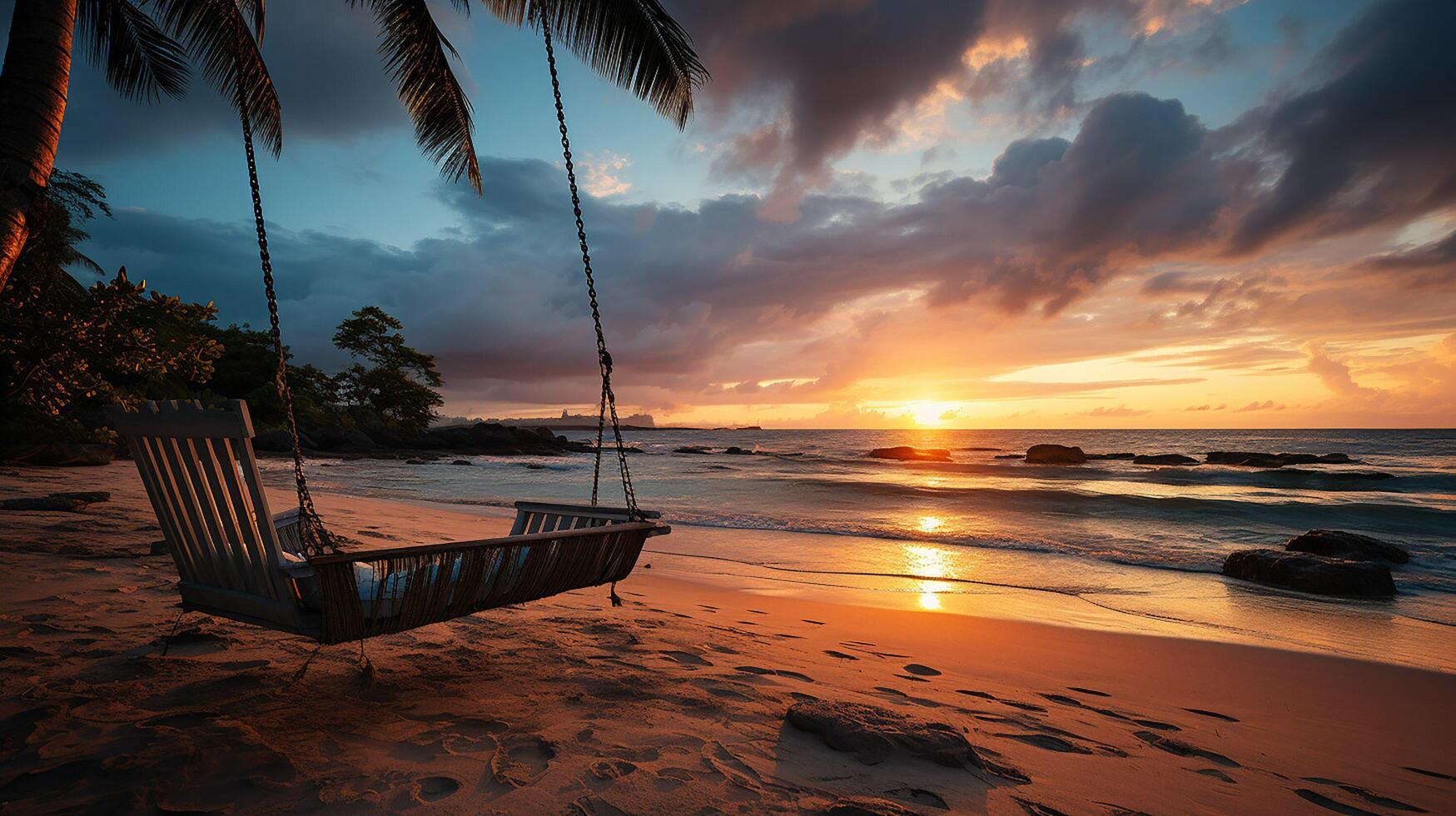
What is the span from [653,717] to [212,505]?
6.83ft

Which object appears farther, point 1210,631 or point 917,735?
point 1210,631

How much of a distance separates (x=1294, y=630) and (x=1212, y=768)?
4.38m

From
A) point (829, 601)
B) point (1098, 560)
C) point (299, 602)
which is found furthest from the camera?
point (1098, 560)

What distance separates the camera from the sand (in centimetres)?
213

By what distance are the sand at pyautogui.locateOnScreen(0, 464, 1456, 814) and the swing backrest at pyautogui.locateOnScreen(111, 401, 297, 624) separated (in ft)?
1.57

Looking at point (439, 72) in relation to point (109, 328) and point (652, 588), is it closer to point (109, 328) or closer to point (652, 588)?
point (109, 328)

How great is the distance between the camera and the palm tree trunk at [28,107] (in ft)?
10.9

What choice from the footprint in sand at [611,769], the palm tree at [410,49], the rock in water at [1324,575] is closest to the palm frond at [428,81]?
the palm tree at [410,49]

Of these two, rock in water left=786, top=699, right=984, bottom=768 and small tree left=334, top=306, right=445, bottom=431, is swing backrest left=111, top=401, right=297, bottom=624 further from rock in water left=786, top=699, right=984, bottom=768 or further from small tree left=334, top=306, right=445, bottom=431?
small tree left=334, top=306, right=445, bottom=431

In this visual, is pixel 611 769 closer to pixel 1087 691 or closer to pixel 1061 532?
pixel 1087 691

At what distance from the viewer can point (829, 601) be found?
20.1 ft

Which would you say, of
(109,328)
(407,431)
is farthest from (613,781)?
(407,431)

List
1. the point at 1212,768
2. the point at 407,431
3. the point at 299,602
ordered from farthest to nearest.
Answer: the point at 407,431, the point at 1212,768, the point at 299,602

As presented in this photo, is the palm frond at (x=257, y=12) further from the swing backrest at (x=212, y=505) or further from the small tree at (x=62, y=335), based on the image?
the swing backrest at (x=212, y=505)
